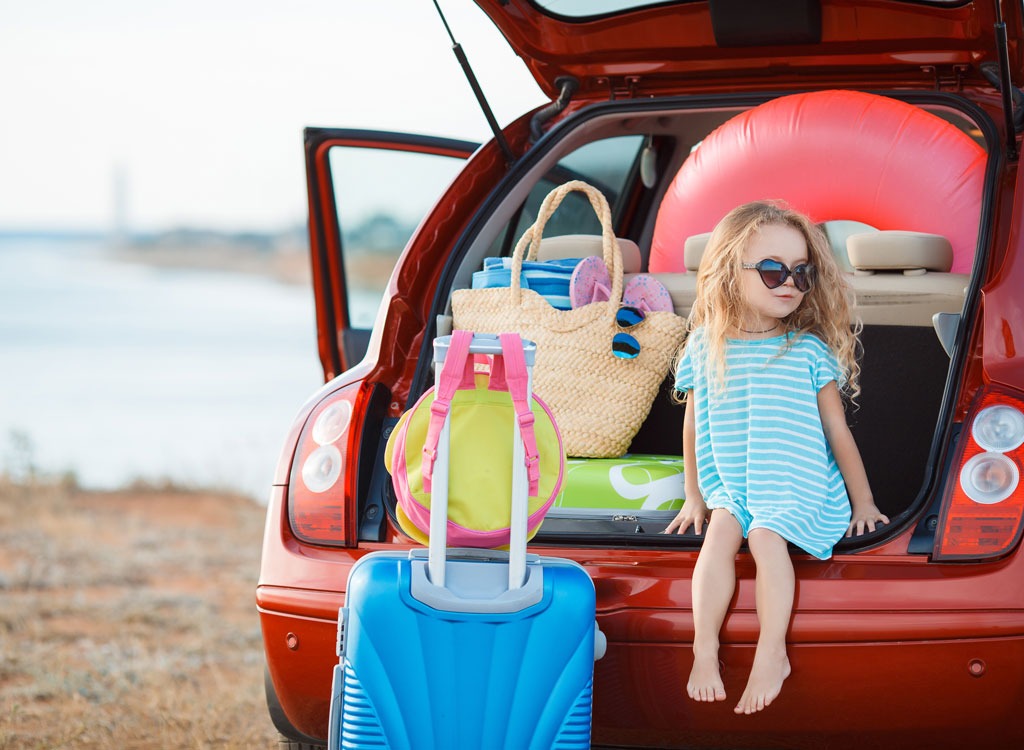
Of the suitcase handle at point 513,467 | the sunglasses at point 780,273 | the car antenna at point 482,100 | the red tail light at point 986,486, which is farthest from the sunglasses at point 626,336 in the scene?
the red tail light at point 986,486

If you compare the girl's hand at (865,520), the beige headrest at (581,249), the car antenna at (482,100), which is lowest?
the girl's hand at (865,520)

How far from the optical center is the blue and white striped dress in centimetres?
232

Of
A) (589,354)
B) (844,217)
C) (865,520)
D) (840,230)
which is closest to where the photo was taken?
(865,520)

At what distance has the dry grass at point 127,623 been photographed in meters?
3.24

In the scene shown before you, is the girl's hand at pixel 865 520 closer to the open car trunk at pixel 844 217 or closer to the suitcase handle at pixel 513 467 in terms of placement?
the open car trunk at pixel 844 217

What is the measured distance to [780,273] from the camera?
7.92 feet

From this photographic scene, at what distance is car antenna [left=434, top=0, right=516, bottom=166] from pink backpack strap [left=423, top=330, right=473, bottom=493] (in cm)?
113

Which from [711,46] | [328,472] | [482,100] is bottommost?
[328,472]

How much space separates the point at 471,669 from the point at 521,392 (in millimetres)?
467

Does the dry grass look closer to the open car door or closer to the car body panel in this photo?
the open car door

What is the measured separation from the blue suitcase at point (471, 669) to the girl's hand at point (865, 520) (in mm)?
571

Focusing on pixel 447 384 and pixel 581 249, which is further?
pixel 581 249

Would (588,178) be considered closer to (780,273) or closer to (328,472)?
(780,273)

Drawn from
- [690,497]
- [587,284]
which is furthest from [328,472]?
[587,284]
